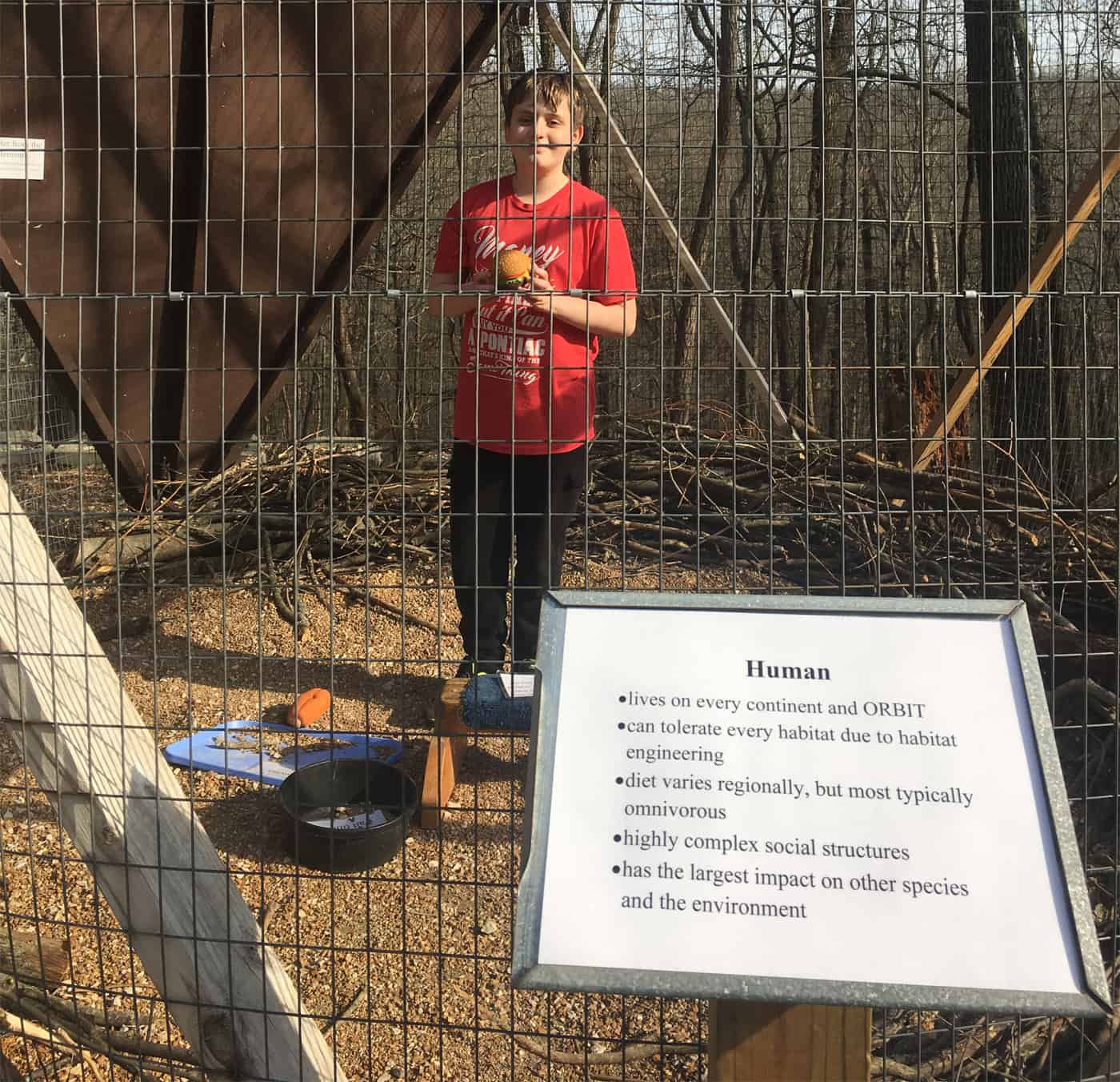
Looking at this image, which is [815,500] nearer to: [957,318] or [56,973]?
[957,318]

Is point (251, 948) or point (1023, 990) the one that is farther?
point (251, 948)

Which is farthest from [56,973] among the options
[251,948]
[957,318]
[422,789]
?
[957,318]

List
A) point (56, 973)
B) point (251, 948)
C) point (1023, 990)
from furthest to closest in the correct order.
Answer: point (56, 973) < point (251, 948) < point (1023, 990)

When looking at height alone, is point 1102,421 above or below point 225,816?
above

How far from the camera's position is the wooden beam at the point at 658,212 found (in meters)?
1.89

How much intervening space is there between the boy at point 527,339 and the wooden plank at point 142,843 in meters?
0.65

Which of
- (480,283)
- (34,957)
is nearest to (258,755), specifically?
(34,957)

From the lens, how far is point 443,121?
127 inches

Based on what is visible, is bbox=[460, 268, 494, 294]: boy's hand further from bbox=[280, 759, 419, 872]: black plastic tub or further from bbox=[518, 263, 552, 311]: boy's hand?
bbox=[280, 759, 419, 872]: black plastic tub

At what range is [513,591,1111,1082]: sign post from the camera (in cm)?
110

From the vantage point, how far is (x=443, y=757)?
289 cm

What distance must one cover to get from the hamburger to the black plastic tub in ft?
3.97

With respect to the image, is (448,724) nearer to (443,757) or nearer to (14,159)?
(443,757)

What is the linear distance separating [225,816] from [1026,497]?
322 centimetres
